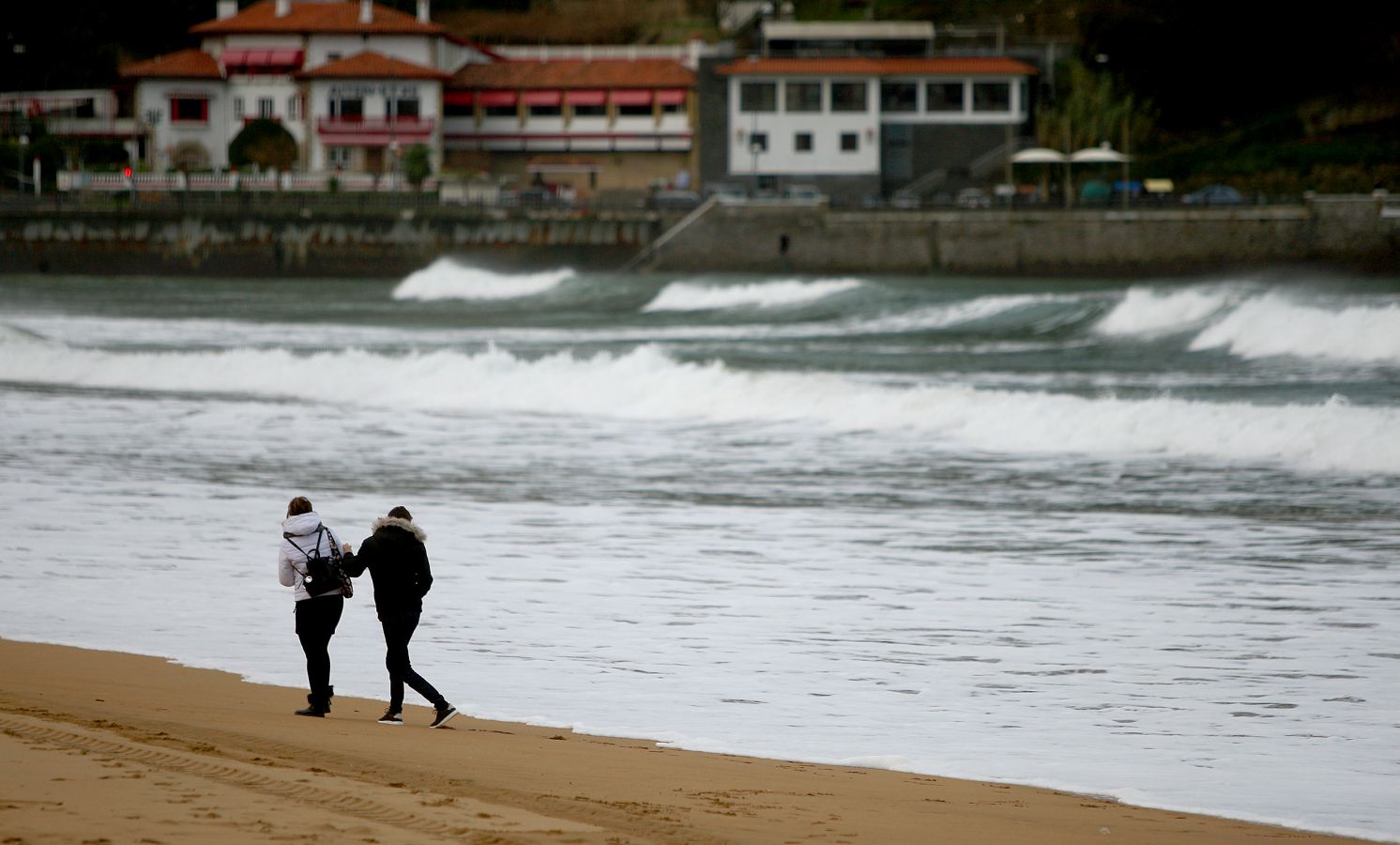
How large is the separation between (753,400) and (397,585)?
17.7m

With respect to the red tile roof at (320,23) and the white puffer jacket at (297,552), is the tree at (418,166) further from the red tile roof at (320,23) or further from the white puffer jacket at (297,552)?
the white puffer jacket at (297,552)

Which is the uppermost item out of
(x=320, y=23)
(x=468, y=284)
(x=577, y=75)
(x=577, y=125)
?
(x=320, y=23)

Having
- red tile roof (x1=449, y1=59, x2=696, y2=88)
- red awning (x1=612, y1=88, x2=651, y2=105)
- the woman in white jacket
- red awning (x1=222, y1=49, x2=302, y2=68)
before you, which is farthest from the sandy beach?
red awning (x1=222, y1=49, x2=302, y2=68)

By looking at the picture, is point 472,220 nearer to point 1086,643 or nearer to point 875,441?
point 875,441

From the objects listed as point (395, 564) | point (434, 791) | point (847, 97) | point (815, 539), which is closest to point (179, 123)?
point (847, 97)

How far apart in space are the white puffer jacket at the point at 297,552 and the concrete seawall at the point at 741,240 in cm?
4835

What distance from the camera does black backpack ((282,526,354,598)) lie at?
26.8ft

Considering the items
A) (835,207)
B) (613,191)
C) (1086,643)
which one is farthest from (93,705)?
(613,191)

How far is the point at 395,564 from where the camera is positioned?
809cm

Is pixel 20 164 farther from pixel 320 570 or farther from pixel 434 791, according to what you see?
pixel 434 791

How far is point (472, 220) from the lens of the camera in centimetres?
6009

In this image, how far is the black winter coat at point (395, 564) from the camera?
26.5 feet

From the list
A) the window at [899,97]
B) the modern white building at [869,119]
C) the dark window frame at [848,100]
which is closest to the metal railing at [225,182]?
the modern white building at [869,119]

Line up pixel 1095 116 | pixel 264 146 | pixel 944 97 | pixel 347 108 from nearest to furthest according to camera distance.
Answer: pixel 1095 116 → pixel 944 97 → pixel 264 146 → pixel 347 108
